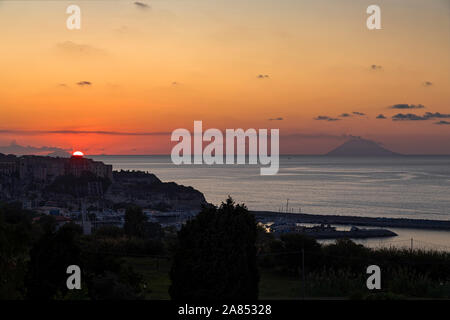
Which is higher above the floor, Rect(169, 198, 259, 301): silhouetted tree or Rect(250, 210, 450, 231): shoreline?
Rect(169, 198, 259, 301): silhouetted tree

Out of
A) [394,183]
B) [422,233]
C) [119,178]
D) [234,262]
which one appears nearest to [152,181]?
[119,178]

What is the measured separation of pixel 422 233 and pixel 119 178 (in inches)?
2373

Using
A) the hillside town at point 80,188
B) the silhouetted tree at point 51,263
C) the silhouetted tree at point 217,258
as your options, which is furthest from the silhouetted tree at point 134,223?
the hillside town at point 80,188

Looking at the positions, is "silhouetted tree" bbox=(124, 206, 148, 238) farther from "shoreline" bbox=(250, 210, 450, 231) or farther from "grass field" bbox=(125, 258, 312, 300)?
"shoreline" bbox=(250, 210, 450, 231)

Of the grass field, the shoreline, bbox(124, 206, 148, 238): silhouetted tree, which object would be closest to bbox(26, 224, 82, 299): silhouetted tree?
the grass field

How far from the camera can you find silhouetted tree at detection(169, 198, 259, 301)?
776cm

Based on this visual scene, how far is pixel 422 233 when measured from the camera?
4144 cm

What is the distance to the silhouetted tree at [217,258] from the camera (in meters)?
7.76

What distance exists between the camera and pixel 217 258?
782 centimetres

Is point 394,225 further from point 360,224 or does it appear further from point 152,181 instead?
point 152,181

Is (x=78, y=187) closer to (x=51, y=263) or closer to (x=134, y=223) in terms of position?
(x=134, y=223)

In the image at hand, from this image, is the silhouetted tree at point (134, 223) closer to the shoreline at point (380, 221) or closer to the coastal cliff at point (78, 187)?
the shoreline at point (380, 221)

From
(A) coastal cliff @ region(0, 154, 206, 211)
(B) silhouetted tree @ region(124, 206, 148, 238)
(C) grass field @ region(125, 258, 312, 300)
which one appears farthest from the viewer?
(A) coastal cliff @ region(0, 154, 206, 211)

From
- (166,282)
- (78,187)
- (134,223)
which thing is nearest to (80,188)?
(78,187)
